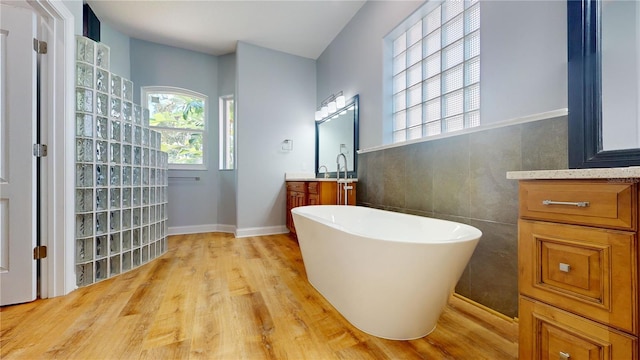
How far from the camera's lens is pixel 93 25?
9.75 ft

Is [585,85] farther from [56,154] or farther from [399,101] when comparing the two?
[56,154]

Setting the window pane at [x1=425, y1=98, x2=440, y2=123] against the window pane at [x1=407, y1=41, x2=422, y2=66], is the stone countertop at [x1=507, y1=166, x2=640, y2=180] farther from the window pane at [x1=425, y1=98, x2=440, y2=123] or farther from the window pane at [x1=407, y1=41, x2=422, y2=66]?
the window pane at [x1=407, y1=41, x2=422, y2=66]

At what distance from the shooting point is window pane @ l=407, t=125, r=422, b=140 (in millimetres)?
2342

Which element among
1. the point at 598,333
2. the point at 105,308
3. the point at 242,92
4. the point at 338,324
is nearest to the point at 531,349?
the point at 598,333

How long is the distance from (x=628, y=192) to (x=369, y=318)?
44.1 inches

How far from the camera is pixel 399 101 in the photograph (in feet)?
8.43

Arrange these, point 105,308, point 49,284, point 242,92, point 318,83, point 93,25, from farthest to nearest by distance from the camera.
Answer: point 318,83
point 242,92
point 93,25
point 49,284
point 105,308

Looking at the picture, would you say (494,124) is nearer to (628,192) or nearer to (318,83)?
(628,192)

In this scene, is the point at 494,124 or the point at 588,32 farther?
the point at 494,124

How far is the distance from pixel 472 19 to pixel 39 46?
310cm

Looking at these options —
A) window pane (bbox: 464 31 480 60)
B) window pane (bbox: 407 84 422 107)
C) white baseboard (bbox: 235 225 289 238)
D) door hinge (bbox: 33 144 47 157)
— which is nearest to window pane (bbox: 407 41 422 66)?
window pane (bbox: 407 84 422 107)

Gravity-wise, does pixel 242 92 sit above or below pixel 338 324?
above

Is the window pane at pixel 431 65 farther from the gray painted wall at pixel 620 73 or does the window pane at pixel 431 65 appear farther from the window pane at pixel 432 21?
the gray painted wall at pixel 620 73

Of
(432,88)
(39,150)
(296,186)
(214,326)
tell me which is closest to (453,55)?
(432,88)
